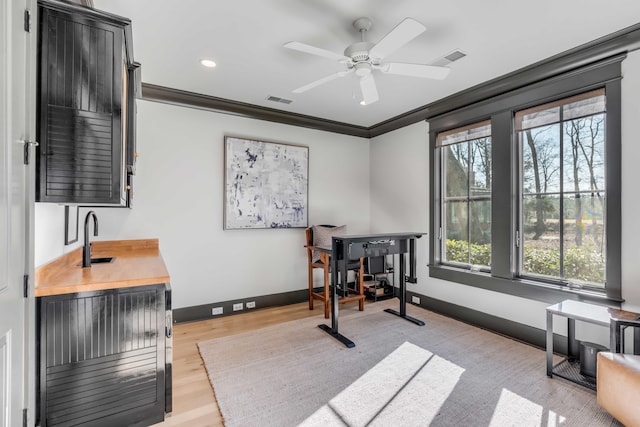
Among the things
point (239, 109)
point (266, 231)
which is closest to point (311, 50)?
point (239, 109)

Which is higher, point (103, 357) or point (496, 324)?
point (103, 357)

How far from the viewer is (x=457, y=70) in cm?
298

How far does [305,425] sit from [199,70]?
3.11 meters

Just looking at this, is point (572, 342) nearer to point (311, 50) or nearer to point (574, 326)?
point (574, 326)

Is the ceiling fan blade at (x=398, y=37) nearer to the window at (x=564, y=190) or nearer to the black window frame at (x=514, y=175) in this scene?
the black window frame at (x=514, y=175)

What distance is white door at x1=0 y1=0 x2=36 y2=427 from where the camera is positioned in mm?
1150

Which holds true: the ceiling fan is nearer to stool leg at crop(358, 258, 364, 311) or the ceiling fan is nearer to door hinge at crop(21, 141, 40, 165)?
door hinge at crop(21, 141, 40, 165)

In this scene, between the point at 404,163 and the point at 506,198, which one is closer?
the point at 506,198

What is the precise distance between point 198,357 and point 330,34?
9.72 feet

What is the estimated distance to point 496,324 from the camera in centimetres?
329

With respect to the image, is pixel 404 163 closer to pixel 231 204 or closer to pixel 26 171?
pixel 231 204

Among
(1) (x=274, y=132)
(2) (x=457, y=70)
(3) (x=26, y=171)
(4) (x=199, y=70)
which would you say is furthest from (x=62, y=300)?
(2) (x=457, y=70)

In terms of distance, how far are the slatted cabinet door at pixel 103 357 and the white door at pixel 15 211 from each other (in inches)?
4.8

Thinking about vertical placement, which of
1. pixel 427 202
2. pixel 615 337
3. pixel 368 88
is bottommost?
pixel 615 337
